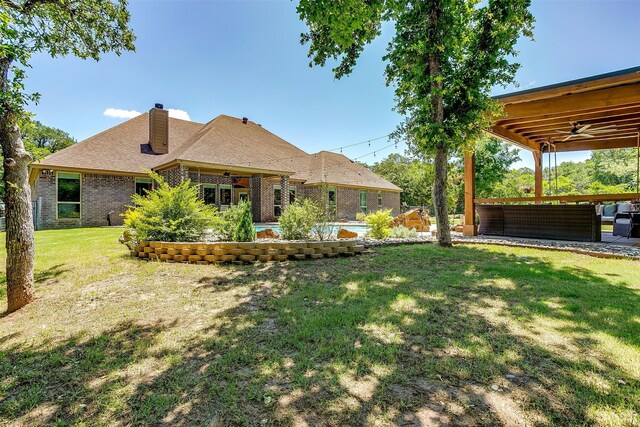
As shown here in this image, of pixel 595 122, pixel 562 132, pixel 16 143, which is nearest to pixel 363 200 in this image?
pixel 562 132

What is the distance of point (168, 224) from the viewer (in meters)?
5.76

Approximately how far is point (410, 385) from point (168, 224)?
5338 millimetres

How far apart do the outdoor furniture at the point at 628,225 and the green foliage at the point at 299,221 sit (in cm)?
831

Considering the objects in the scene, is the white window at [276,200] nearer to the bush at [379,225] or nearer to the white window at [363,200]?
the white window at [363,200]

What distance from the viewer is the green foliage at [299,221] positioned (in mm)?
6406

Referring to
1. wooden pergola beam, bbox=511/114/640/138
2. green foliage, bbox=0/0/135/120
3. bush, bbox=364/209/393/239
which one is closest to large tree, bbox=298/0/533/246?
bush, bbox=364/209/393/239

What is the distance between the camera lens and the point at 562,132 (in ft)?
31.0

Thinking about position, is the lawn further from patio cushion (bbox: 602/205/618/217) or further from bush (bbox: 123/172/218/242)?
patio cushion (bbox: 602/205/618/217)

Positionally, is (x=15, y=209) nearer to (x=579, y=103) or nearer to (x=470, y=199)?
(x=470, y=199)

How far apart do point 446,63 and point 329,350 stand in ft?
20.8

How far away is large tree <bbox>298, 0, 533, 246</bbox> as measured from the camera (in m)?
5.88

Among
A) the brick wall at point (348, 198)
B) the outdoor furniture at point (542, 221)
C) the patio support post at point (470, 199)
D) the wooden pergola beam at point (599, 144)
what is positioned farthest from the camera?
the brick wall at point (348, 198)

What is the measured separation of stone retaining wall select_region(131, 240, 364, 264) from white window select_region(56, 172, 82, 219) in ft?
35.6

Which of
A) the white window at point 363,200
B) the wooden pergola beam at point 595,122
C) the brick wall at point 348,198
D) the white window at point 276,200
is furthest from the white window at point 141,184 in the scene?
the wooden pergola beam at point 595,122
